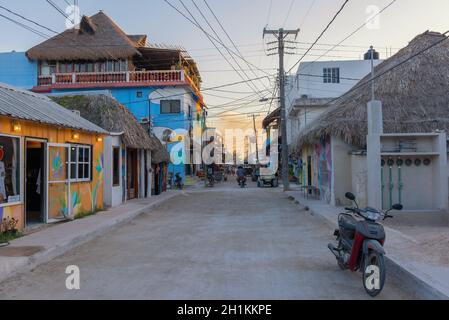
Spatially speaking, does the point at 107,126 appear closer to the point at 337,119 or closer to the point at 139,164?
the point at 139,164

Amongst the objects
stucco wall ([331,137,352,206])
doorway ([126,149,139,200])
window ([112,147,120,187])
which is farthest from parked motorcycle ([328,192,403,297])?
doorway ([126,149,139,200])

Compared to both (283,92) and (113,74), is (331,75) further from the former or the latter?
(113,74)

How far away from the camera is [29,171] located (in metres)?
14.4

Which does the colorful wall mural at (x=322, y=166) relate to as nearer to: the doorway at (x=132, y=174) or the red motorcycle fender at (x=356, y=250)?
the doorway at (x=132, y=174)

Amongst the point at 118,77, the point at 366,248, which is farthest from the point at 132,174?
the point at 366,248

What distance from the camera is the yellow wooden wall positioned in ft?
34.2

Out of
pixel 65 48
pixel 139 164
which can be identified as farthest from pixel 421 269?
pixel 65 48

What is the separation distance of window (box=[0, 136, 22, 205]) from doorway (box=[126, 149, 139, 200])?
10.5m

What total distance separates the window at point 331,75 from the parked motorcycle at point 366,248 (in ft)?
118

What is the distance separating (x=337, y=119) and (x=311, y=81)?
25617 mm

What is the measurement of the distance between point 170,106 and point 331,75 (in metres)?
16.1

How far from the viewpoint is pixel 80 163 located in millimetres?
14461

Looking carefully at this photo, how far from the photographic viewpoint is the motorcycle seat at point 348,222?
6840mm

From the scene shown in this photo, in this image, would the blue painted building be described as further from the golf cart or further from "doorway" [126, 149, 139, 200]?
"doorway" [126, 149, 139, 200]
